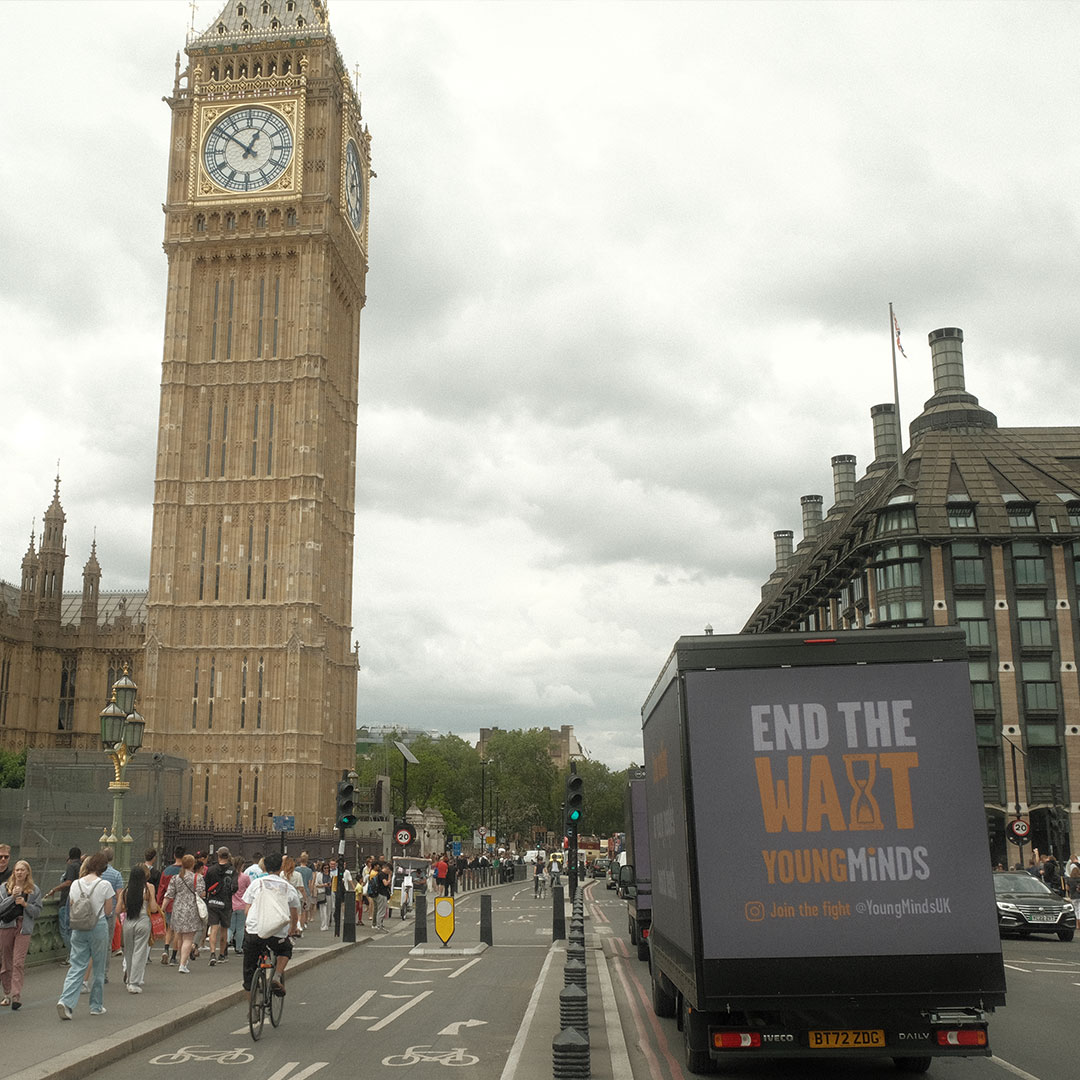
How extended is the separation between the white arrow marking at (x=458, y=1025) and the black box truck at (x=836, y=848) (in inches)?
178

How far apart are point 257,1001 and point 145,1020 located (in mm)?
1437

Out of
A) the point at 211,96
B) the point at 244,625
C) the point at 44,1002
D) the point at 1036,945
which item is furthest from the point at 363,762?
the point at 44,1002

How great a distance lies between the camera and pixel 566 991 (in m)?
9.44

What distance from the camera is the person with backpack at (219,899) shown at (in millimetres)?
19234

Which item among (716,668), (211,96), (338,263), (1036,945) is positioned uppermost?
(211,96)

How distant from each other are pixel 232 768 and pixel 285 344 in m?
25.5

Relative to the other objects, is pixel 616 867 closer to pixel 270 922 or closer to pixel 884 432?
pixel 884 432

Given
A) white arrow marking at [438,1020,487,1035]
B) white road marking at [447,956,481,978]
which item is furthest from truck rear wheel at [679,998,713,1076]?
white road marking at [447,956,481,978]

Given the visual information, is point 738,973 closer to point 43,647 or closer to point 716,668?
point 716,668

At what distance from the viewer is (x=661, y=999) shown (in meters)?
13.9

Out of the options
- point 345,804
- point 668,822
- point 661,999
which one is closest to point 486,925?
point 345,804

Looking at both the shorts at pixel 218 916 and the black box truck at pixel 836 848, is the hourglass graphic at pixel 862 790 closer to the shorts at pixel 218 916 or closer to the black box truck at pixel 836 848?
the black box truck at pixel 836 848

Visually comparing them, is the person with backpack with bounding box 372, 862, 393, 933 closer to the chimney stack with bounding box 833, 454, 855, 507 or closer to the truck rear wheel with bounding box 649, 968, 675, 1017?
the truck rear wheel with bounding box 649, 968, 675, 1017

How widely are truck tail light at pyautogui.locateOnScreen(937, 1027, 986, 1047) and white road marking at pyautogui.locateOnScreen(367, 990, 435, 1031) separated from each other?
660 centimetres
